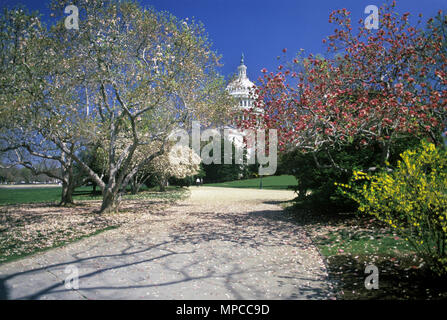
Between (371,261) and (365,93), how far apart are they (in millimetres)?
5842

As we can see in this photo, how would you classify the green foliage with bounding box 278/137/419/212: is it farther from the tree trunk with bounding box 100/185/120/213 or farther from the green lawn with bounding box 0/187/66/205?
the green lawn with bounding box 0/187/66/205

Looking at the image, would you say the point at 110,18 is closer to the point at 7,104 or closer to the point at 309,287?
the point at 7,104

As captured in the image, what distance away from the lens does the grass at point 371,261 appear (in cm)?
422

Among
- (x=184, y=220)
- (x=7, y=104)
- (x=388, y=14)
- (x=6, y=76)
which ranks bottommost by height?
(x=184, y=220)

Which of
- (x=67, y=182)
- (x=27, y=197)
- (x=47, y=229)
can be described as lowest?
(x=27, y=197)

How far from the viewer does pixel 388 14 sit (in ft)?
30.6

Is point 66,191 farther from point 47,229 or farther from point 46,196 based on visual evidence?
point 46,196

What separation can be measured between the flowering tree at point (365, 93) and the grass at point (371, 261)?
2059 millimetres

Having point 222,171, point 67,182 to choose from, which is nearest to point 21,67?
point 67,182

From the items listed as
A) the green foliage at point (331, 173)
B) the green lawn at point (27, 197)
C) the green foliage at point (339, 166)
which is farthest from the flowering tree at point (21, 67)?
the green lawn at point (27, 197)

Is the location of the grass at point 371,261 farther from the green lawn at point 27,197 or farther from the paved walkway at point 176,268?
the green lawn at point 27,197

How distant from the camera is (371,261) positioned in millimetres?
5684

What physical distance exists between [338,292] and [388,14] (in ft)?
29.7
